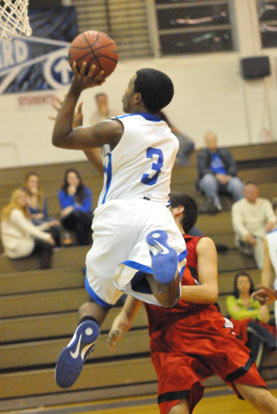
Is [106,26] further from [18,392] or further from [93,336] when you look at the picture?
[93,336]

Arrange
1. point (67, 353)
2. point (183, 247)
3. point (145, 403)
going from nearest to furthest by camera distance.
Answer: point (67, 353)
point (183, 247)
point (145, 403)

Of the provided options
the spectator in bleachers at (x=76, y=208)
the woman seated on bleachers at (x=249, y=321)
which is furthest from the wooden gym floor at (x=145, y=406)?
the spectator in bleachers at (x=76, y=208)

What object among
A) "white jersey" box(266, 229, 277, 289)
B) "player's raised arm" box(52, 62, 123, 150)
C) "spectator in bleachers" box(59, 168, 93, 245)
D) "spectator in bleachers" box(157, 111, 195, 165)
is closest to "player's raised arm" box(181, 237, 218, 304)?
"player's raised arm" box(52, 62, 123, 150)

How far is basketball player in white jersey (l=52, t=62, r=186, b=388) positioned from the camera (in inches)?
117

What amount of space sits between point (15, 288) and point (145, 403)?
113 inches

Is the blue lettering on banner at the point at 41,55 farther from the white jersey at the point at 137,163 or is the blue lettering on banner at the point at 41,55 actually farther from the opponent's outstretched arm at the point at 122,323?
the white jersey at the point at 137,163

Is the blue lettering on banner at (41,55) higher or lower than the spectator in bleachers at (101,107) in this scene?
higher

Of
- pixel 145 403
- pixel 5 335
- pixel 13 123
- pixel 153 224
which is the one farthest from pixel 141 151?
pixel 13 123

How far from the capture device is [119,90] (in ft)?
39.4

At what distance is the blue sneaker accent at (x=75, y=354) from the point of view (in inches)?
115

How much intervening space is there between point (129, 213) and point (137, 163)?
0.93ft

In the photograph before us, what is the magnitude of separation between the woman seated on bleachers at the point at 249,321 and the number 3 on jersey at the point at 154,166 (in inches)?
156

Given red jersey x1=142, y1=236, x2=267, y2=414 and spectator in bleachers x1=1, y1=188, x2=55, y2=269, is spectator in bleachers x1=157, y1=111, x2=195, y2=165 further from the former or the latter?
red jersey x1=142, y1=236, x2=267, y2=414

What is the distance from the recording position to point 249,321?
23.0 ft
